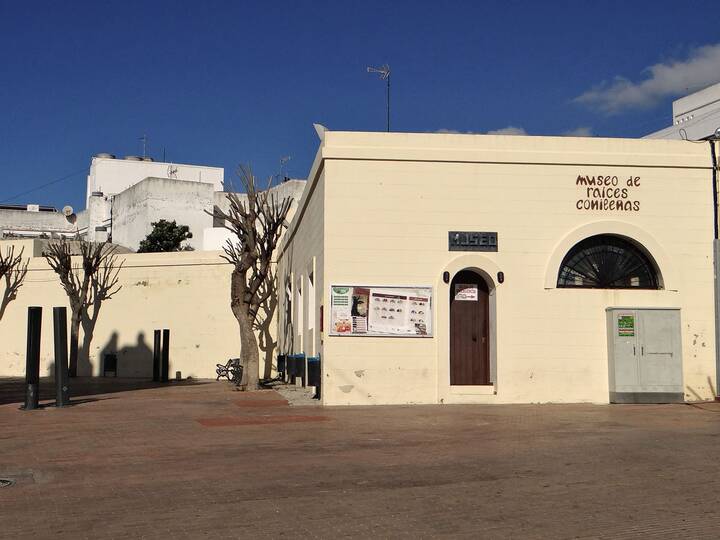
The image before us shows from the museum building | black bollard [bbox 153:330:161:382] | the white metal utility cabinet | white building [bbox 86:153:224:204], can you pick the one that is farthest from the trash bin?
white building [bbox 86:153:224:204]

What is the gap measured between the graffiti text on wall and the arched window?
2.17 ft

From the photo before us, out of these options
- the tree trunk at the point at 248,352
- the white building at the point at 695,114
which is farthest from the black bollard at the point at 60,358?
the white building at the point at 695,114

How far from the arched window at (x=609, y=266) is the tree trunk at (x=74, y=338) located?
19493mm

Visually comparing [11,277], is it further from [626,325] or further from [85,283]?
[626,325]

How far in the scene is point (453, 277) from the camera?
16.7m

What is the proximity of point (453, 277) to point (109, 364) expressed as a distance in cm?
1761

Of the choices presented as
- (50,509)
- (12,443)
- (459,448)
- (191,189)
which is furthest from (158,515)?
(191,189)

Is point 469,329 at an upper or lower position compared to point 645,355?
upper

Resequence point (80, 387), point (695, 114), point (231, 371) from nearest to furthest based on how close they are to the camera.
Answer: point (80, 387) → point (231, 371) → point (695, 114)

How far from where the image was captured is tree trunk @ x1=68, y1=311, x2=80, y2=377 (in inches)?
1160

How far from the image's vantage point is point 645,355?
54.3 feet

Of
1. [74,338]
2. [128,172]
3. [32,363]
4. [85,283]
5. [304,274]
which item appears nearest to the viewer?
[32,363]

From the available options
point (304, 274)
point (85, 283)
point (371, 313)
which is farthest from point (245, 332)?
point (85, 283)

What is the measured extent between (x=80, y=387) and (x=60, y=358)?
8117 millimetres
